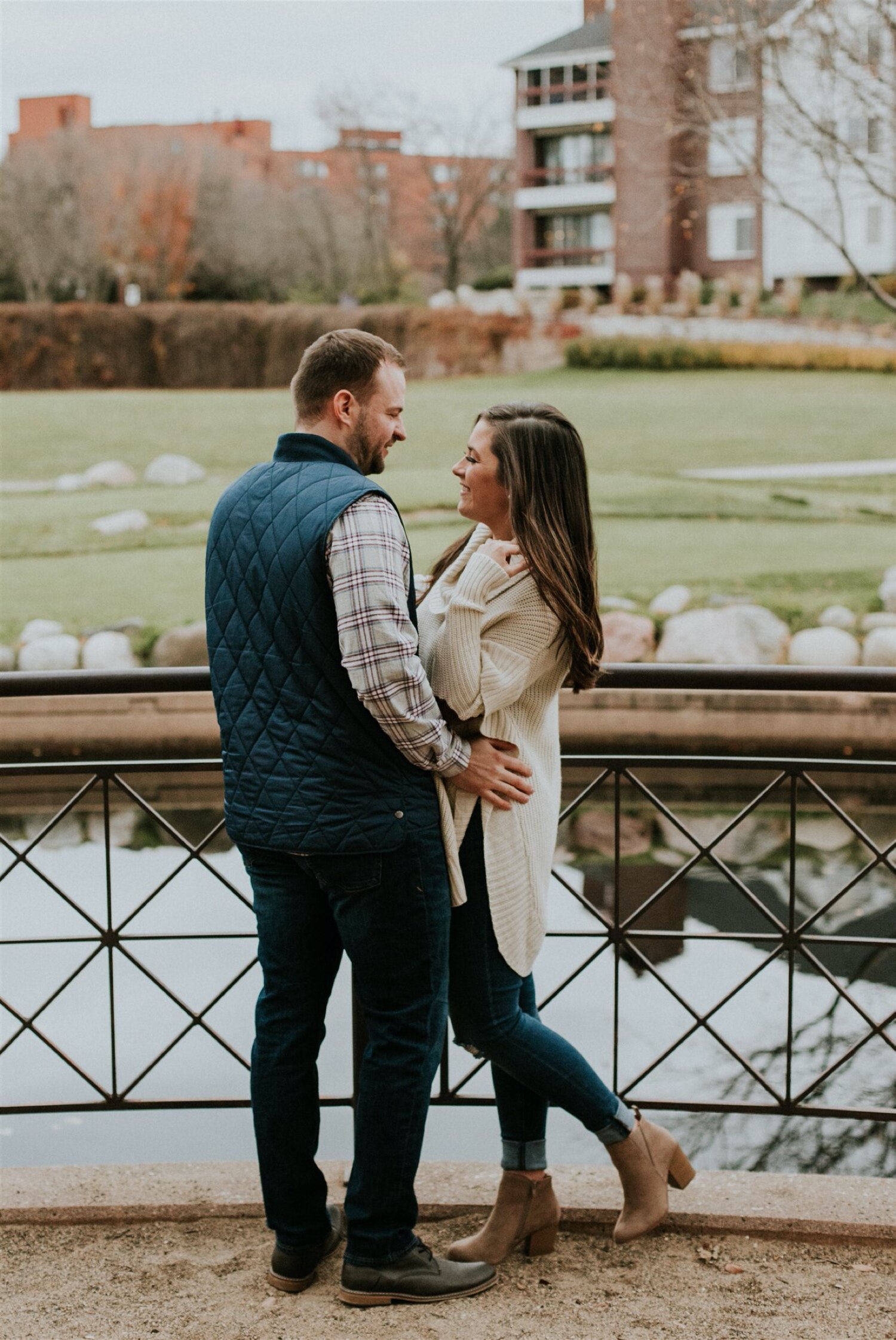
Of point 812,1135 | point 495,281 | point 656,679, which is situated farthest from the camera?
point 495,281

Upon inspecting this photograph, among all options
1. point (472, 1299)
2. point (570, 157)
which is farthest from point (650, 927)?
point (570, 157)

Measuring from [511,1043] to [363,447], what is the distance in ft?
3.35

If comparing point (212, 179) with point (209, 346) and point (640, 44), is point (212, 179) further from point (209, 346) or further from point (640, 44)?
point (640, 44)

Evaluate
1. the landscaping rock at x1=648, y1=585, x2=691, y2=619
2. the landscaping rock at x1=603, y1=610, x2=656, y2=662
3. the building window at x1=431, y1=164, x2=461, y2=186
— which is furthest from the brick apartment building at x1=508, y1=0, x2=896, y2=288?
the landscaping rock at x1=603, y1=610, x2=656, y2=662

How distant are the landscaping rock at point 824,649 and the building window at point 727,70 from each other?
18.0 ft

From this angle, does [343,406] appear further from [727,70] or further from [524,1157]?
[727,70]

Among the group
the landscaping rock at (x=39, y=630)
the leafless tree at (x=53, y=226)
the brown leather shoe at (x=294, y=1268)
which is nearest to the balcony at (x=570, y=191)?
the leafless tree at (x=53, y=226)

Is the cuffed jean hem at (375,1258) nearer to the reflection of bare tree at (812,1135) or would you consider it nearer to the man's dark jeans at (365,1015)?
the man's dark jeans at (365,1015)

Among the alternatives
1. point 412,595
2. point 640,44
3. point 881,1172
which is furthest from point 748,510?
point 412,595

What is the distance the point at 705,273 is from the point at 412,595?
3517 centimetres

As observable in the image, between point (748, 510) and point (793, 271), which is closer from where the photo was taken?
point (748, 510)

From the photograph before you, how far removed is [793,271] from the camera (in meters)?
33.6

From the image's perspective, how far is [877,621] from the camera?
12.5m

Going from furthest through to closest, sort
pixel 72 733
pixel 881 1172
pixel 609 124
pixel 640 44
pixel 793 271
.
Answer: pixel 609 124, pixel 793 271, pixel 640 44, pixel 72 733, pixel 881 1172
